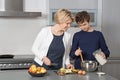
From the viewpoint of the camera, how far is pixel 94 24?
12.6 ft

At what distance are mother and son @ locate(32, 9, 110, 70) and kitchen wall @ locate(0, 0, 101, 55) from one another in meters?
1.23

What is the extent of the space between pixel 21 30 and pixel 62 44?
4.94 feet

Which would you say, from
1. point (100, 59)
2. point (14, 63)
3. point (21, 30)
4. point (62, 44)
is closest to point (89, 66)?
point (100, 59)

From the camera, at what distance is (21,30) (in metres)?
4.09

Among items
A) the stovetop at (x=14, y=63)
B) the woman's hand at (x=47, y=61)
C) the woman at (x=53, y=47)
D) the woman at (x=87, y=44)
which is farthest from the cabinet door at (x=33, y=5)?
the woman's hand at (x=47, y=61)

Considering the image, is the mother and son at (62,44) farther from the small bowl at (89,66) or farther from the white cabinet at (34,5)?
the white cabinet at (34,5)

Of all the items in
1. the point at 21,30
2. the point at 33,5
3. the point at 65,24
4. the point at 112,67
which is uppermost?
the point at 33,5

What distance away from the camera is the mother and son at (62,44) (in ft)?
8.50

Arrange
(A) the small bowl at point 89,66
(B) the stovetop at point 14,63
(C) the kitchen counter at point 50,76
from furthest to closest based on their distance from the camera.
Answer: (B) the stovetop at point 14,63
(A) the small bowl at point 89,66
(C) the kitchen counter at point 50,76

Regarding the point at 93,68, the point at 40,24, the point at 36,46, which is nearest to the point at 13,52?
the point at 40,24

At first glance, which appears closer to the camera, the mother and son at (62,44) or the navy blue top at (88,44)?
the mother and son at (62,44)

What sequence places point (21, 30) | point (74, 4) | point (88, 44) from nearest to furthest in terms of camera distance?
1. point (88, 44)
2. point (74, 4)
3. point (21, 30)

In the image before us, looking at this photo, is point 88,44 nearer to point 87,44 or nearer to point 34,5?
point 87,44

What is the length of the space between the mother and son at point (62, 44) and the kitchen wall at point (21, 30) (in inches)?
48.4
